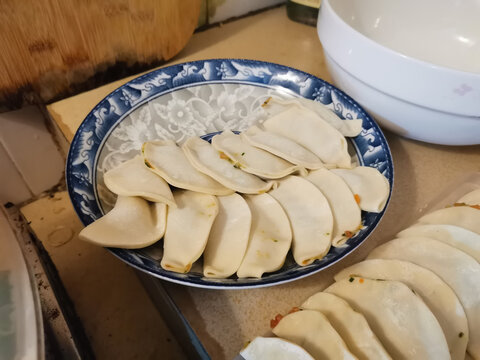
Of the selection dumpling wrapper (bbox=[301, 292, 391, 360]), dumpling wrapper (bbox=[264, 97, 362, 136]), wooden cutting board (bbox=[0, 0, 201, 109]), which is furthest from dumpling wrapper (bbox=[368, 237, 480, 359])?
wooden cutting board (bbox=[0, 0, 201, 109])

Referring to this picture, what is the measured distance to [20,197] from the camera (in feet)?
3.72

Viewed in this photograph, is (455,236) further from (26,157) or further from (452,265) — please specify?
(26,157)

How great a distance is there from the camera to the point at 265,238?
53 cm

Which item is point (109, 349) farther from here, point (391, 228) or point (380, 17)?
point (380, 17)

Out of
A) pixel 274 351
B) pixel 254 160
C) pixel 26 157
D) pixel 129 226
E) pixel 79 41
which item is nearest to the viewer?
pixel 274 351

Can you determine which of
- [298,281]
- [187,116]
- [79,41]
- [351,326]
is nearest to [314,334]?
[351,326]

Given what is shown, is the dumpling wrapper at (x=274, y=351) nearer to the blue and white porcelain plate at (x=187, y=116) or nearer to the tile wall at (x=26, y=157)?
the blue and white porcelain plate at (x=187, y=116)

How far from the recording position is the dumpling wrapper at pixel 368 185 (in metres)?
0.56

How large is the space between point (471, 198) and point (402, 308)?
0.93ft

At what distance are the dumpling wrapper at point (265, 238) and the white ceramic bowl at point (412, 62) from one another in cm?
29

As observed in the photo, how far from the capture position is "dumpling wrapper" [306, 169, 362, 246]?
54 cm

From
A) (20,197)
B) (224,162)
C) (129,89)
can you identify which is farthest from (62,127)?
(20,197)

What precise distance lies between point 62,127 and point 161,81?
0.77 ft

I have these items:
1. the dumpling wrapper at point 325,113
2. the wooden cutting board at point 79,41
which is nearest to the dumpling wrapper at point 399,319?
the dumpling wrapper at point 325,113
